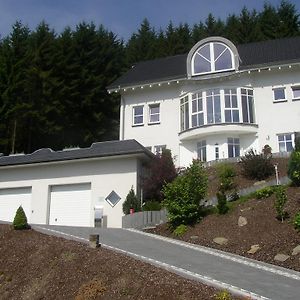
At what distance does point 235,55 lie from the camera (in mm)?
30984

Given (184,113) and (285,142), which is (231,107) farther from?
(285,142)

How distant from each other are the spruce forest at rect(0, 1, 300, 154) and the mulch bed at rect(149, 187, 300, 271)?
21.8 meters

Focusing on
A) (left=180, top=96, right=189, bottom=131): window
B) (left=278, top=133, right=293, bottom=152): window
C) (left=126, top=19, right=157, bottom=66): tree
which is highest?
(left=126, top=19, right=157, bottom=66): tree

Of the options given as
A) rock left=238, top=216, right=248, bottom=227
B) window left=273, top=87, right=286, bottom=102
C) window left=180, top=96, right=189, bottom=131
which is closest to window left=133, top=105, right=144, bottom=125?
window left=180, top=96, right=189, bottom=131

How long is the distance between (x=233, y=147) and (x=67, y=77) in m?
17.1

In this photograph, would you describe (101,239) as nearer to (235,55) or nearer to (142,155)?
(142,155)

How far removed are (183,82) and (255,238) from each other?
18158 mm

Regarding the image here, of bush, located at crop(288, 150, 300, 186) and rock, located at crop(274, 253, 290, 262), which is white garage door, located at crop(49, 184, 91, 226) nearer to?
bush, located at crop(288, 150, 300, 186)

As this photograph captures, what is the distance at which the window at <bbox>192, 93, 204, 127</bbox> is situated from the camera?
3063 centimetres

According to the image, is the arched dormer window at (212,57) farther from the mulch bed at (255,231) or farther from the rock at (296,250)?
the rock at (296,250)

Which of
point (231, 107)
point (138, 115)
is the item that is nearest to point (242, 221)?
point (231, 107)

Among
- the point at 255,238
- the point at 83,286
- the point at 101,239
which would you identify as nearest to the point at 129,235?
the point at 101,239

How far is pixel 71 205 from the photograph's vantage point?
25.3m

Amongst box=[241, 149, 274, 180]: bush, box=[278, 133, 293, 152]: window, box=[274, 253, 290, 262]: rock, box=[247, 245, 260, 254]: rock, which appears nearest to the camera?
box=[274, 253, 290, 262]: rock
